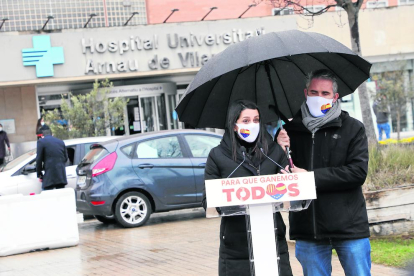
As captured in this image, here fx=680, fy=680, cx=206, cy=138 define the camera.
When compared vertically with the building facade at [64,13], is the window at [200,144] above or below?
below

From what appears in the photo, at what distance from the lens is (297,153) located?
4.55m

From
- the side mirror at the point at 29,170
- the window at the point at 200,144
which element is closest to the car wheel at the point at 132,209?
the window at the point at 200,144

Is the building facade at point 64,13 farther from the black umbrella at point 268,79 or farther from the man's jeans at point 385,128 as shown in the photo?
the black umbrella at point 268,79

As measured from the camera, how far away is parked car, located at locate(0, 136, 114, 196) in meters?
13.9

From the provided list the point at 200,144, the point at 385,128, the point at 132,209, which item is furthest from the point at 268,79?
the point at 385,128

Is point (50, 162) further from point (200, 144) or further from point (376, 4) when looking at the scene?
point (376, 4)

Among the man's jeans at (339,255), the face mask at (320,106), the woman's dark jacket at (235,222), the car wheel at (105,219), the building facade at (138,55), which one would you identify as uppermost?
the building facade at (138,55)

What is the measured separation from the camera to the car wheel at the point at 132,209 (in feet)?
39.4

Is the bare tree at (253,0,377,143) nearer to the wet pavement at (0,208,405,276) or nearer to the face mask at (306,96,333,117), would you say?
the wet pavement at (0,208,405,276)

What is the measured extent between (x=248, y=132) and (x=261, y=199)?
0.55m

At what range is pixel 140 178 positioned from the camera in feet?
39.7

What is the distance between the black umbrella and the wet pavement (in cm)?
265

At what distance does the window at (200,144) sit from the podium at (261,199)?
8.74 m

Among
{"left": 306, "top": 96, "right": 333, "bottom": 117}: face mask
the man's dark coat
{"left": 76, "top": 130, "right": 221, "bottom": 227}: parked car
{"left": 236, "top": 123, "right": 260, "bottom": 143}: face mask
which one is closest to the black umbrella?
{"left": 306, "top": 96, "right": 333, "bottom": 117}: face mask
